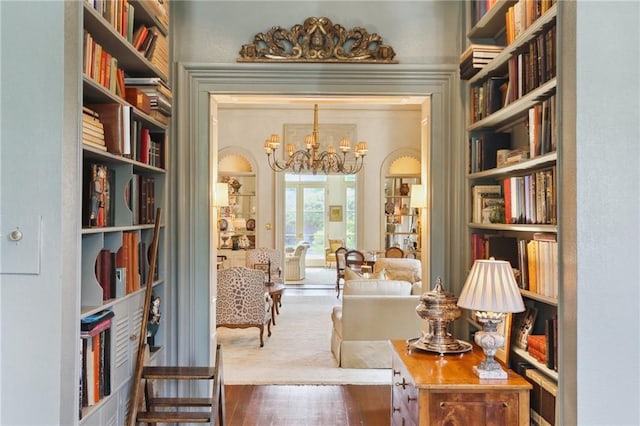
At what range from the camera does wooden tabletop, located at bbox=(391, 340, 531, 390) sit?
212 centimetres

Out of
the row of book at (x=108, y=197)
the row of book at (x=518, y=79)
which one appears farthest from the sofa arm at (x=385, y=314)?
the row of book at (x=108, y=197)

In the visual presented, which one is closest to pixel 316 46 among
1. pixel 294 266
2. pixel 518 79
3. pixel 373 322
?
pixel 518 79

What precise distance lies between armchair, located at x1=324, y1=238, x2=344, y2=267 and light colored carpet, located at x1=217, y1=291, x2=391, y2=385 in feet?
17.5

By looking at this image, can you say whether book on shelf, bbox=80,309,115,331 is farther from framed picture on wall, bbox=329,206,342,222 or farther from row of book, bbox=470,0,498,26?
framed picture on wall, bbox=329,206,342,222

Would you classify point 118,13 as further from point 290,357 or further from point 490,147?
point 290,357

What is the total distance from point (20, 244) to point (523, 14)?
2.36m

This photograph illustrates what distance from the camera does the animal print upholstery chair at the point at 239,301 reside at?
5.66 metres

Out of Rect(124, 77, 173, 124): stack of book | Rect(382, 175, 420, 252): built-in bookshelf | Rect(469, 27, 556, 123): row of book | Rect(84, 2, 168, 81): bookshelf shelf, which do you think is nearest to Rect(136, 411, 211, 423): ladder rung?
Rect(124, 77, 173, 124): stack of book

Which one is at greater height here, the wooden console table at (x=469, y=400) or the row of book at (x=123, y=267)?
the row of book at (x=123, y=267)

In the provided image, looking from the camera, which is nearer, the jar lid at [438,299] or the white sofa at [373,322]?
the jar lid at [438,299]

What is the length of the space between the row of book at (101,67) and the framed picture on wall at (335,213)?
11116 millimetres

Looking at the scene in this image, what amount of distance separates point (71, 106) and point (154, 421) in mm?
1741

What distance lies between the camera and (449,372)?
2268 millimetres

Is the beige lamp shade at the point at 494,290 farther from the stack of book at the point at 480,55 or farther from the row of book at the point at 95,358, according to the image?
the row of book at the point at 95,358
